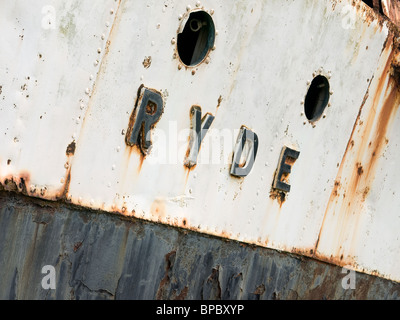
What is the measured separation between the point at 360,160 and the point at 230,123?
A: 65.3 inches

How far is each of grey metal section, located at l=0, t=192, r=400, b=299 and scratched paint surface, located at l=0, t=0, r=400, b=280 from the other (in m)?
0.09

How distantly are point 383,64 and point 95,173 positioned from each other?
2.86 m

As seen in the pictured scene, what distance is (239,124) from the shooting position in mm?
4418

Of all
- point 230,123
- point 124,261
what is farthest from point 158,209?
point 230,123

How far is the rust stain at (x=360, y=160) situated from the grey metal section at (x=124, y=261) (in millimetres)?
Answer: 387

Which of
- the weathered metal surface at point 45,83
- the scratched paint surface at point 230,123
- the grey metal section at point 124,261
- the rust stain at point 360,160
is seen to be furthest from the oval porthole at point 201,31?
the rust stain at point 360,160

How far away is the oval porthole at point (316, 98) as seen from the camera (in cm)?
509

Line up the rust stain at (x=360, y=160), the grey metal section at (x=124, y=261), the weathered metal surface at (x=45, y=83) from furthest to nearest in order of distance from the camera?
the rust stain at (x=360, y=160) < the grey metal section at (x=124, y=261) < the weathered metal surface at (x=45, y=83)

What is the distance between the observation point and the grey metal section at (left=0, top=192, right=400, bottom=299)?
11.0 ft

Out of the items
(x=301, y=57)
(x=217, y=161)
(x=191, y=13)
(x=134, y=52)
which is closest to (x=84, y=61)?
(x=134, y=52)

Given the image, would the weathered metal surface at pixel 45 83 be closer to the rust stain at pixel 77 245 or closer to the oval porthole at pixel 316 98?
the rust stain at pixel 77 245

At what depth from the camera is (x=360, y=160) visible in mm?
5586
